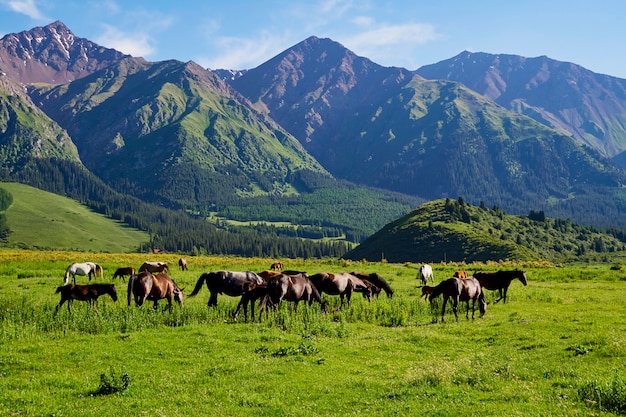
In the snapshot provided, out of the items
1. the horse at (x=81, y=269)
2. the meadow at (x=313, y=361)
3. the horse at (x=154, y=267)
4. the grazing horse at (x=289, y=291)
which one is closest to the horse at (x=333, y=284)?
the meadow at (x=313, y=361)

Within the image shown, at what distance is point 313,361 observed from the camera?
18.1 meters

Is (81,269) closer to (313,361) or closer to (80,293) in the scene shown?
(80,293)

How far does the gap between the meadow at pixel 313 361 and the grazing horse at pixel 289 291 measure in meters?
0.84

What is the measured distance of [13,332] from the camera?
2217 cm

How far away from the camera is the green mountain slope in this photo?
138375mm

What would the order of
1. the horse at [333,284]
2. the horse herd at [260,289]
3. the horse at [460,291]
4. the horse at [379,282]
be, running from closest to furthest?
the horse herd at [260,289] < the horse at [460,291] < the horse at [333,284] < the horse at [379,282]

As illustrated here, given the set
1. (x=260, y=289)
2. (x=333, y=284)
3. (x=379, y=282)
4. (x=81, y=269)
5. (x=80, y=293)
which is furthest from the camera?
(x=81, y=269)

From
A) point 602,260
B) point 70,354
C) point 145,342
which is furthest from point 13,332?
point 602,260

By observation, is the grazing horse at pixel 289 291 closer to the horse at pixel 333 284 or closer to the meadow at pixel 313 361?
the meadow at pixel 313 361

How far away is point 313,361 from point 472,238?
430 ft

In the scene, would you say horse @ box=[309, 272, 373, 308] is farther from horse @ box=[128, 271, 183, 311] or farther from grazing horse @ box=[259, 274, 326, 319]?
horse @ box=[128, 271, 183, 311]

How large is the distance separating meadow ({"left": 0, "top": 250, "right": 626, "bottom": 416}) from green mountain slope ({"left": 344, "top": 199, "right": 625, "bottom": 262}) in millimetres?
107666

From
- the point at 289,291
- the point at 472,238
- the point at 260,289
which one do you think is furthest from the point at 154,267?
the point at 472,238

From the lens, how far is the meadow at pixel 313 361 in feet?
43.7
